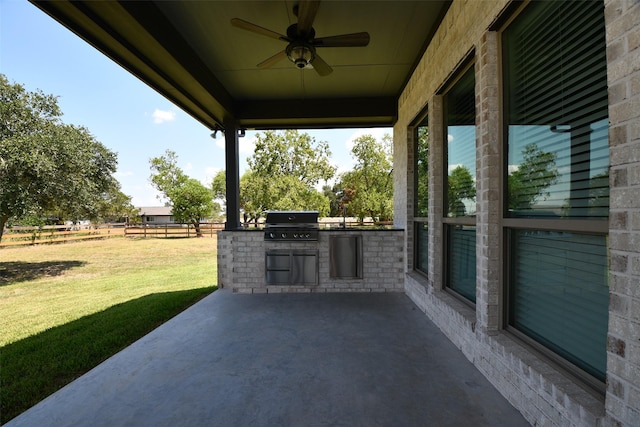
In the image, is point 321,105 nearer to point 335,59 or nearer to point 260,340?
point 335,59

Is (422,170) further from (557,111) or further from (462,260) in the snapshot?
(557,111)

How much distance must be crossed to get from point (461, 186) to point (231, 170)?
11.8ft

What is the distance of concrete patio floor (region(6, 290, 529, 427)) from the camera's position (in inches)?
63.2

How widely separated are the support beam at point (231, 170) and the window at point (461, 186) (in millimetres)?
3324

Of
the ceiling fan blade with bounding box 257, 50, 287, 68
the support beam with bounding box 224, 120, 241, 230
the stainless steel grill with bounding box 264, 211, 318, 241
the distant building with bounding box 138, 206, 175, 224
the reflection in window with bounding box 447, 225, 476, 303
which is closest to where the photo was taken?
the reflection in window with bounding box 447, 225, 476, 303

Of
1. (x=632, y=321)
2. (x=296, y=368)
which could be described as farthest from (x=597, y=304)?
(x=296, y=368)

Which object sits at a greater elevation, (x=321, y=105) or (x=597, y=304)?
(x=321, y=105)

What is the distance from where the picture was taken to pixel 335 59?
345 cm

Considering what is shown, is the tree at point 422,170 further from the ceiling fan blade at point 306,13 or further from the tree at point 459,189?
the ceiling fan blade at point 306,13

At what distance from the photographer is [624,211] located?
3.36 ft

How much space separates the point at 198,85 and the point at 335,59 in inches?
68.4

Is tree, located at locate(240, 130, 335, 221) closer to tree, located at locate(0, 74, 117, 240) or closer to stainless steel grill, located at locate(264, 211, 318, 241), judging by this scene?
tree, located at locate(0, 74, 117, 240)

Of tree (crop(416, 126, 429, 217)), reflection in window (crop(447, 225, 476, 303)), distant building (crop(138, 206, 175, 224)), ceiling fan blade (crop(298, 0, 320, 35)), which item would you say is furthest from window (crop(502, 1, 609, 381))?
distant building (crop(138, 206, 175, 224))

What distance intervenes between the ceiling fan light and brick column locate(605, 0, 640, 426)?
203cm
